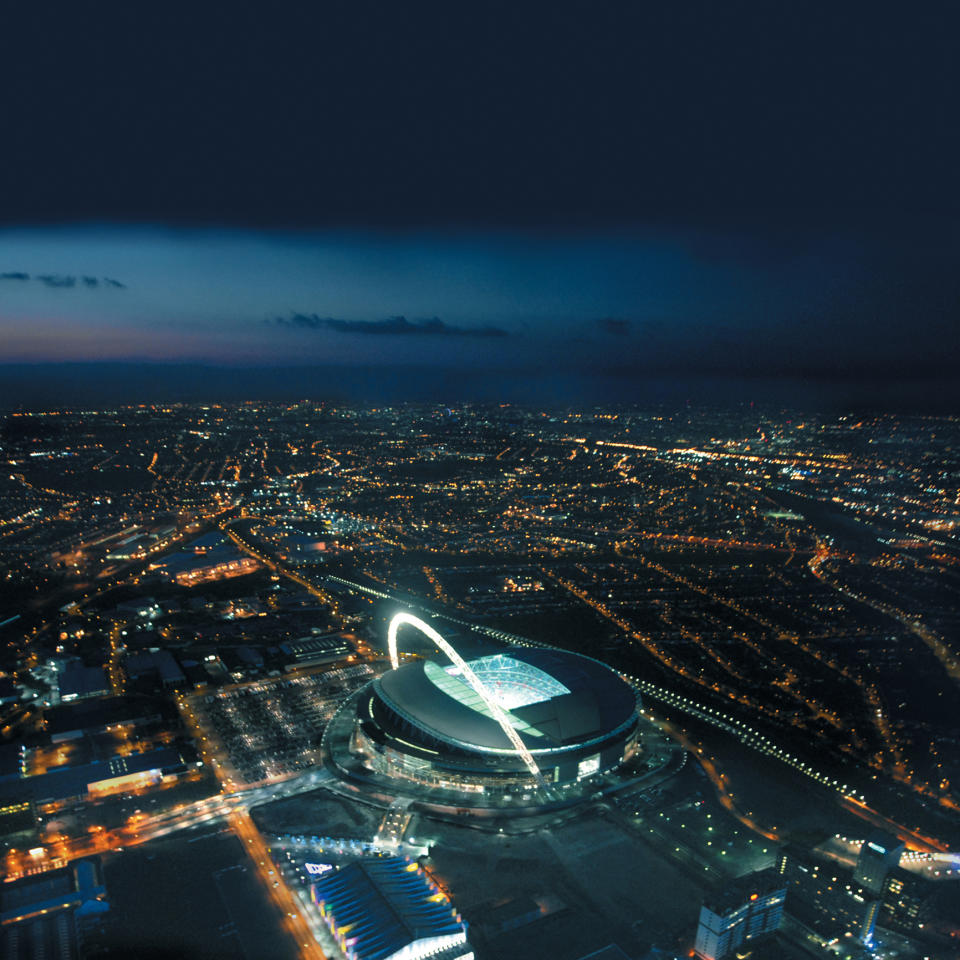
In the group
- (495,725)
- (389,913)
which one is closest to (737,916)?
(389,913)

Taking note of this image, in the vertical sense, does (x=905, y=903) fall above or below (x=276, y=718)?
above

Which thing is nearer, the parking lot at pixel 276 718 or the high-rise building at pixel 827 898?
the high-rise building at pixel 827 898

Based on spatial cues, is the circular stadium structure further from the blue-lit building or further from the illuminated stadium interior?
the blue-lit building

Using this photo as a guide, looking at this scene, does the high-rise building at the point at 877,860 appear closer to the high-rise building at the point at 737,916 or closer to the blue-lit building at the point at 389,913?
the high-rise building at the point at 737,916

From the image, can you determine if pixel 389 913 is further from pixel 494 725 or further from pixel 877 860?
pixel 877 860

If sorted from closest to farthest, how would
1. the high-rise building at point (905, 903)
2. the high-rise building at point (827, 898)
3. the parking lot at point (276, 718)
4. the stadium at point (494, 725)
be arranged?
the high-rise building at point (827, 898)
the high-rise building at point (905, 903)
the stadium at point (494, 725)
the parking lot at point (276, 718)

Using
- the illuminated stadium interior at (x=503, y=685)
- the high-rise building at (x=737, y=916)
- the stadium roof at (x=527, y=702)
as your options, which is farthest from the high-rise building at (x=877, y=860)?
the illuminated stadium interior at (x=503, y=685)
